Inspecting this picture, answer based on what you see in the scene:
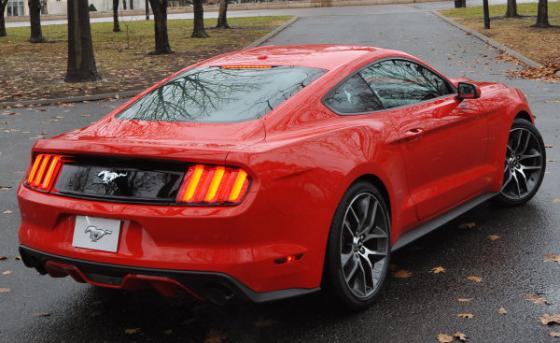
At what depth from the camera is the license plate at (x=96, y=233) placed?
403 cm

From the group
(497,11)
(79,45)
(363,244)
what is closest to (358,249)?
(363,244)

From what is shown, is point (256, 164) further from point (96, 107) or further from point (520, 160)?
point (96, 107)

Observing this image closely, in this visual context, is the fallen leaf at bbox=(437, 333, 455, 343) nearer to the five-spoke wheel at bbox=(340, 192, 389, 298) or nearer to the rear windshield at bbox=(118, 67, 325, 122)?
the five-spoke wheel at bbox=(340, 192, 389, 298)

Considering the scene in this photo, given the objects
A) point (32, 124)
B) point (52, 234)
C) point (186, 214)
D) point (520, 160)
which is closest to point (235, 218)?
point (186, 214)

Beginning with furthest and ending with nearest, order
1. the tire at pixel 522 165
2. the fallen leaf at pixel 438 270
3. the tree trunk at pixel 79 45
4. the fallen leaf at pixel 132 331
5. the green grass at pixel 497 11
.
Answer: the green grass at pixel 497 11 < the tree trunk at pixel 79 45 < the tire at pixel 522 165 < the fallen leaf at pixel 438 270 < the fallen leaf at pixel 132 331

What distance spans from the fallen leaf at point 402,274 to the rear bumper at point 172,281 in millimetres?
1201

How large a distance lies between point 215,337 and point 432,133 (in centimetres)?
207

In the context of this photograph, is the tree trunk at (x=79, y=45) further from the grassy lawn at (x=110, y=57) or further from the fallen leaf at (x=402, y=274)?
the fallen leaf at (x=402, y=274)

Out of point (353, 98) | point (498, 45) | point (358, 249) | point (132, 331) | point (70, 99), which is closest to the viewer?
point (132, 331)

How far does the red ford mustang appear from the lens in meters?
3.91

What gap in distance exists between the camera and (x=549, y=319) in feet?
14.5

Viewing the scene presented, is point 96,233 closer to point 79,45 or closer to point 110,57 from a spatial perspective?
point 79,45

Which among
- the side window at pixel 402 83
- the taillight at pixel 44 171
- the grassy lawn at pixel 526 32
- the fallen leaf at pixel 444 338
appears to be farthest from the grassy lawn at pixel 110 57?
the fallen leaf at pixel 444 338

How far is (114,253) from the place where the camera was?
4.00 metres
